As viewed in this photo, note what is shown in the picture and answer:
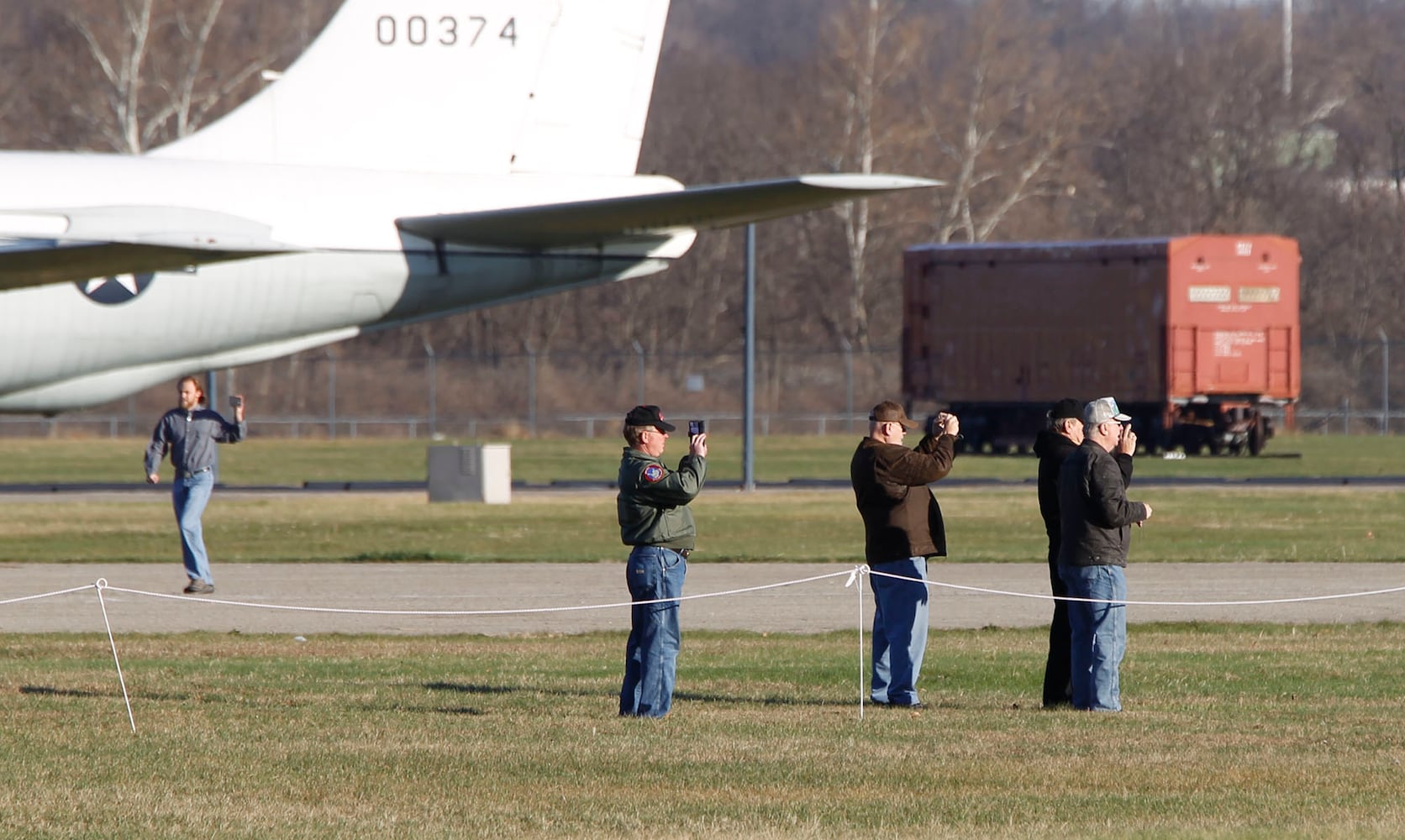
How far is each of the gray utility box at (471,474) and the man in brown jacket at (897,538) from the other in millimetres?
18721

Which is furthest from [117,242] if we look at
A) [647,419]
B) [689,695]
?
[647,419]

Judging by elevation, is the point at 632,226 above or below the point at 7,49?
below

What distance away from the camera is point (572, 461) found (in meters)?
43.7

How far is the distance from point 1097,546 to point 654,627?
8.05 ft

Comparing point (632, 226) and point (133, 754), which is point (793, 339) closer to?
point (632, 226)

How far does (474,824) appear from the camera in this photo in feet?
26.0

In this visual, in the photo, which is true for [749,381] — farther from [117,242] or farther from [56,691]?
[56,691]

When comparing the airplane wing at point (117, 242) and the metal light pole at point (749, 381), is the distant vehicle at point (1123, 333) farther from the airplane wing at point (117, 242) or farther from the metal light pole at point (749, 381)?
the airplane wing at point (117, 242)

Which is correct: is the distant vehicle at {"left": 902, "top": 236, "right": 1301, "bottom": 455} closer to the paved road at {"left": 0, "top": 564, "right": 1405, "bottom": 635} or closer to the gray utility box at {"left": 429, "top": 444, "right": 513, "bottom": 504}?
the gray utility box at {"left": 429, "top": 444, "right": 513, "bottom": 504}

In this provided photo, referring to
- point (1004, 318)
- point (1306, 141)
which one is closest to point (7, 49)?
point (1004, 318)

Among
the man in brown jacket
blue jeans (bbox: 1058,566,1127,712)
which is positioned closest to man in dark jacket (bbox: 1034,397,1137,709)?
blue jeans (bbox: 1058,566,1127,712)

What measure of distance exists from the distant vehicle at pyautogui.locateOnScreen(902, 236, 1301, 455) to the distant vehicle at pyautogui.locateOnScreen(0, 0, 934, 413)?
915 inches

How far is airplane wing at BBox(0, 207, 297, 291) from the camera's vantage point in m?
16.8

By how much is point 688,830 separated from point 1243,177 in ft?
222
